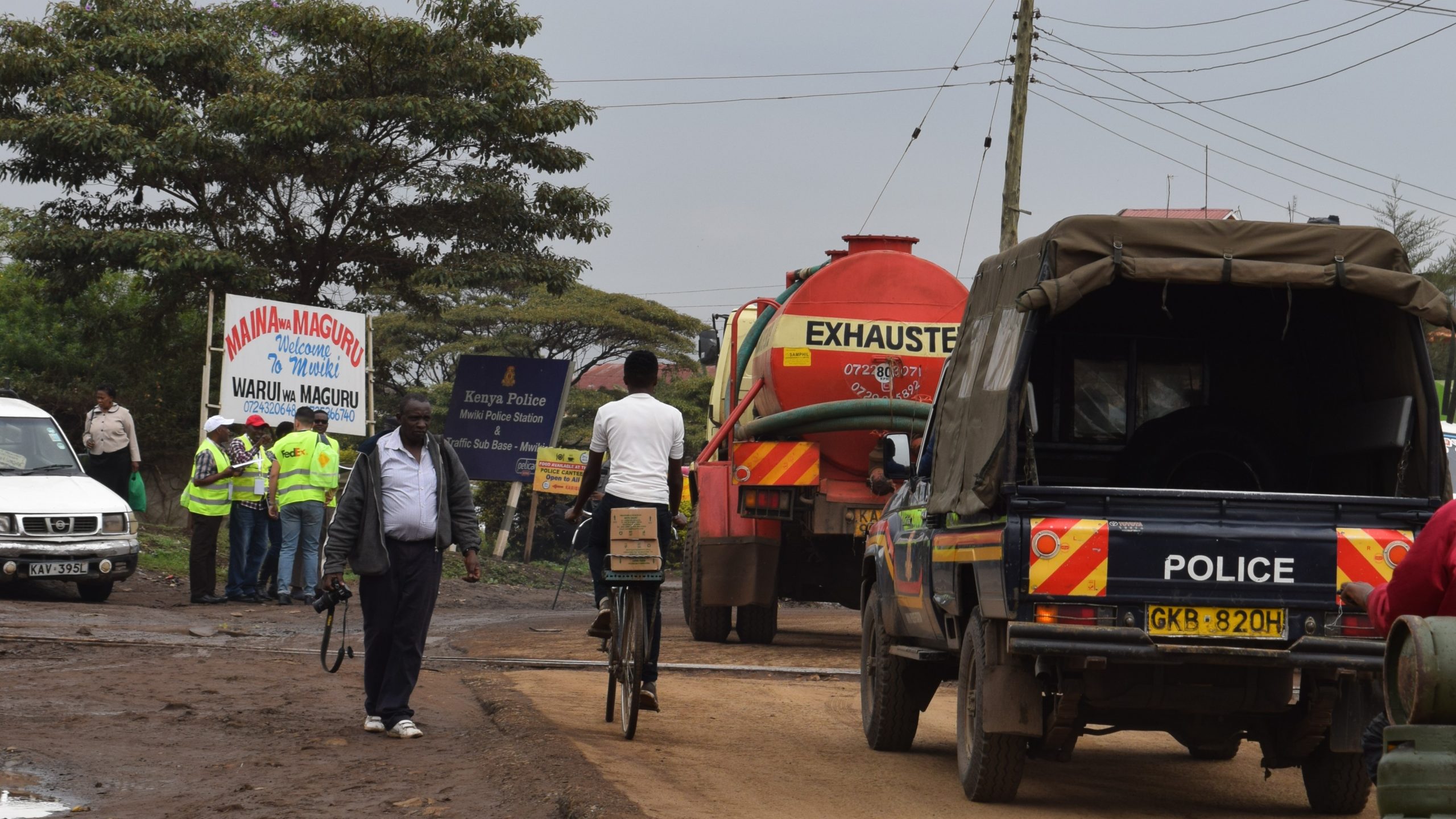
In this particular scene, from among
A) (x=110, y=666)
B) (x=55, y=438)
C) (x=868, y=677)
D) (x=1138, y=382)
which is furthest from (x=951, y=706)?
(x=55, y=438)

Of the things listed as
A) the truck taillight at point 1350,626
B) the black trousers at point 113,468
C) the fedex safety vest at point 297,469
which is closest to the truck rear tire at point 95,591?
the fedex safety vest at point 297,469

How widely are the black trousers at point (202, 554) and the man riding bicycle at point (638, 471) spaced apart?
9.31 meters

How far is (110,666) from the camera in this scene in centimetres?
1120

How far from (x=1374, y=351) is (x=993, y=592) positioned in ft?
7.70

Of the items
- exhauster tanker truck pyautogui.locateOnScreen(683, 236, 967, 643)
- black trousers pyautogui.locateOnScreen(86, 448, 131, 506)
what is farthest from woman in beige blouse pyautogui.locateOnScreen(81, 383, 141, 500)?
exhauster tanker truck pyautogui.locateOnScreen(683, 236, 967, 643)

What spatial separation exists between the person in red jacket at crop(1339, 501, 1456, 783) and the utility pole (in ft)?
62.5

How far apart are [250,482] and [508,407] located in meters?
10.7

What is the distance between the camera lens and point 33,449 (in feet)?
57.7

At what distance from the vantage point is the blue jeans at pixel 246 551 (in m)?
17.7

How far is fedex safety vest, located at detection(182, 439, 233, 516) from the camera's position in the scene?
56.7ft

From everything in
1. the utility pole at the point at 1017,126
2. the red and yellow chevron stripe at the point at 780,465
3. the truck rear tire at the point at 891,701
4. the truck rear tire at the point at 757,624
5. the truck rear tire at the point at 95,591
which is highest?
the utility pole at the point at 1017,126

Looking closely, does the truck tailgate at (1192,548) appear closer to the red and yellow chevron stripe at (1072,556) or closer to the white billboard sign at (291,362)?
the red and yellow chevron stripe at (1072,556)

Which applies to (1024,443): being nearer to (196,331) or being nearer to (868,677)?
(868,677)

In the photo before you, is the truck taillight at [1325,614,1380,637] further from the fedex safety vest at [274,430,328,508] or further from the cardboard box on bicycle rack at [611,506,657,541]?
the fedex safety vest at [274,430,328,508]
